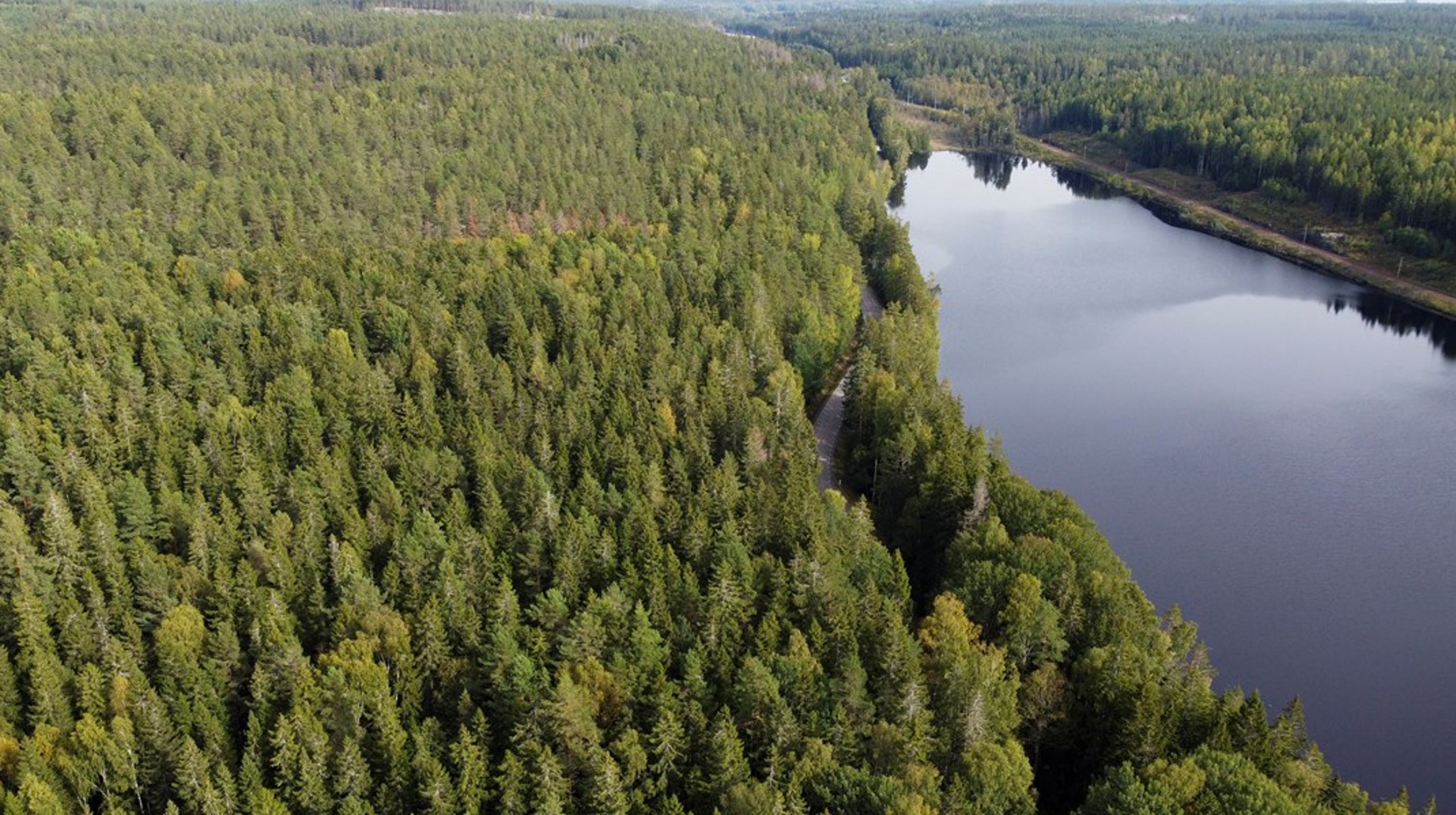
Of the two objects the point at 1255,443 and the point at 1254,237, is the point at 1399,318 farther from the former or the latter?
the point at 1255,443

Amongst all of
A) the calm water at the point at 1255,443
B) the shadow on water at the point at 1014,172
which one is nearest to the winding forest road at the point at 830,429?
the calm water at the point at 1255,443

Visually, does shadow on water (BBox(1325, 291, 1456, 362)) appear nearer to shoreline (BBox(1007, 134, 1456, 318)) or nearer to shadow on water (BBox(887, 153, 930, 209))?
shoreline (BBox(1007, 134, 1456, 318))

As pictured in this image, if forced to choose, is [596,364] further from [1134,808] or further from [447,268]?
[1134,808]

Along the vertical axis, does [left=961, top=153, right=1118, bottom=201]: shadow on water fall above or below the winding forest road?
above

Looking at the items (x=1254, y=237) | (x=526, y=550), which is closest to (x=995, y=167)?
(x=1254, y=237)

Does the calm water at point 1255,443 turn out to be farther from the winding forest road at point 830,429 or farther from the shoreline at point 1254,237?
the winding forest road at point 830,429

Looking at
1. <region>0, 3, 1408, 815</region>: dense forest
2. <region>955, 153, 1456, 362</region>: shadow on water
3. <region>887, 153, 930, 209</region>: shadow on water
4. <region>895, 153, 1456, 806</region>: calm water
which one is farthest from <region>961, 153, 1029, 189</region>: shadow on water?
<region>0, 3, 1408, 815</region>: dense forest
